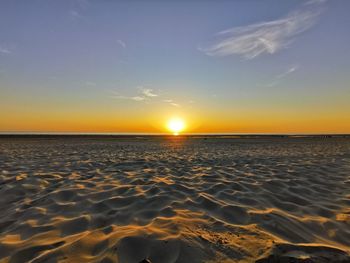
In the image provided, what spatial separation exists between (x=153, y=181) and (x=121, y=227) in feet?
12.0

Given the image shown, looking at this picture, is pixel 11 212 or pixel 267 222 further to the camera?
pixel 11 212

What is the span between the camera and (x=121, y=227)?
418 centimetres

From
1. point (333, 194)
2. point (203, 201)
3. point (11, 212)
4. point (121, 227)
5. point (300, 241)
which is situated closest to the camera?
point (300, 241)

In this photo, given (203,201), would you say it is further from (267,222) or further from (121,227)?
(121,227)

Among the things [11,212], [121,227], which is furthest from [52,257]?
[11,212]

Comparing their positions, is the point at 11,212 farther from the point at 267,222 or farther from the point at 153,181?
the point at 267,222

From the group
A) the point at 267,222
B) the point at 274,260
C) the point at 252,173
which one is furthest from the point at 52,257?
the point at 252,173

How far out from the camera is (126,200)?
18.9ft

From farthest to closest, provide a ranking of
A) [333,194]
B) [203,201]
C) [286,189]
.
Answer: [286,189] → [333,194] → [203,201]

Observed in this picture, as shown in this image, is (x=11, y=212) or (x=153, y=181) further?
(x=153, y=181)

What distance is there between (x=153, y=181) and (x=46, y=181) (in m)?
3.72

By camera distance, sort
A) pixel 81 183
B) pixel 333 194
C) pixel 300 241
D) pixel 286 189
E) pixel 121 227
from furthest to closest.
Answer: pixel 81 183 → pixel 286 189 → pixel 333 194 → pixel 121 227 → pixel 300 241

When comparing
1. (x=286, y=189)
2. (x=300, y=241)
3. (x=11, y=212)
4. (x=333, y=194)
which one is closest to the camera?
(x=300, y=241)

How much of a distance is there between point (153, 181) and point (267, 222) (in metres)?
4.26
